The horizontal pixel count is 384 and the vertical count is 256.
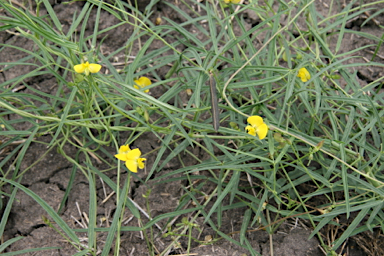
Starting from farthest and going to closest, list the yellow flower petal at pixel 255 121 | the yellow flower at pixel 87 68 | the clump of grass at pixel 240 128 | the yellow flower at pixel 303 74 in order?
the yellow flower at pixel 303 74, the clump of grass at pixel 240 128, the yellow flower petal at pixel 255 121, the yellow flower at pixel 87 68

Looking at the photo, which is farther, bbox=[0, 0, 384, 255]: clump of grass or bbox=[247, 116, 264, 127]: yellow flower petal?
bbox=[0, 0, 384, 255]: clump of grass

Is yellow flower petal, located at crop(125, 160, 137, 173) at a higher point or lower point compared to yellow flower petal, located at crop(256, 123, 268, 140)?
lower

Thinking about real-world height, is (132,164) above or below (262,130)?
below

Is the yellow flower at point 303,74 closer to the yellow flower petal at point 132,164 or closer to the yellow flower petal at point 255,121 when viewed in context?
the yellow flower petal at point 255,121

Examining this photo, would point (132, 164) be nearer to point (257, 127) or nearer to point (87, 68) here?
point (87, 68)

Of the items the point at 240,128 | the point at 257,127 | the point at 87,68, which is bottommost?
the point at 240,128

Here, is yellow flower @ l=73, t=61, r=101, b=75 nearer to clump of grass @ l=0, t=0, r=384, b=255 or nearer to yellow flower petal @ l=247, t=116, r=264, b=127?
clump of grass @ l=0, t=0, r=384, b=255

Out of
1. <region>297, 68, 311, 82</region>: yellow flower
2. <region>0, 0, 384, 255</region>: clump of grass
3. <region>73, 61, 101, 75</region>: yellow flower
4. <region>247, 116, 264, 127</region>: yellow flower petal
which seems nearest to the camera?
<region>73, 61, 101, 75</region>: yellow flower

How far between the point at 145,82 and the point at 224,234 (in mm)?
956

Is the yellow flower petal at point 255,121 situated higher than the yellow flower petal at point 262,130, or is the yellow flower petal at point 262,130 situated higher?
the yellow flower petal at point 255,121

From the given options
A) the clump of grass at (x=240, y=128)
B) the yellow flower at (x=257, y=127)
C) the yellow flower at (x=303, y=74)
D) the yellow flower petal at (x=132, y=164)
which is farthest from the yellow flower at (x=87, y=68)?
the yellow flower at (x=303, y=74)

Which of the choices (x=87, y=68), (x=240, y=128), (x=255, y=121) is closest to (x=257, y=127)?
(x=255, y=121)

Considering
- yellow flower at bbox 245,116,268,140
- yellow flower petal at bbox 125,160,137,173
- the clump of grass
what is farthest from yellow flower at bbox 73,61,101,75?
yellow flower at bbox 245,116,268,140

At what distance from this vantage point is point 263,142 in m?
1.84
